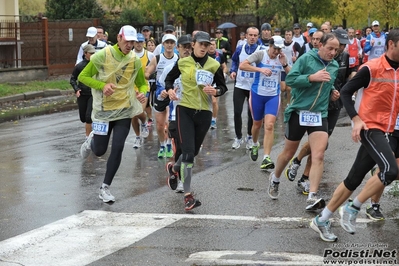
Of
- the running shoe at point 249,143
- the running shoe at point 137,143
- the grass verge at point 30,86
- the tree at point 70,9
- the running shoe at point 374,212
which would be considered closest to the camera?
the running shoe at point 374,212

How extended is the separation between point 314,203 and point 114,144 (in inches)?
96.4

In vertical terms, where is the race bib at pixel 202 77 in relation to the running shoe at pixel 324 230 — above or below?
above

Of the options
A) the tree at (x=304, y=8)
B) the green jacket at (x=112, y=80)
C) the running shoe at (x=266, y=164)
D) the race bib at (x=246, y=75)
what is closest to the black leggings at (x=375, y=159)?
the green jacket at (x=112, y=80)

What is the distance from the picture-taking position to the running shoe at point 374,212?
26.7ft

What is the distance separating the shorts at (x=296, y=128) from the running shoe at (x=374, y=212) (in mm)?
1028

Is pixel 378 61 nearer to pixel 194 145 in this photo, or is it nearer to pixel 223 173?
pixel 194 145

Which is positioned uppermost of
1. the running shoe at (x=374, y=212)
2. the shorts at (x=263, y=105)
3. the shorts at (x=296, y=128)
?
the shorts at (x=296, y=128)

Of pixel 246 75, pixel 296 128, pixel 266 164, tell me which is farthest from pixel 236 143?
pixel 296 128

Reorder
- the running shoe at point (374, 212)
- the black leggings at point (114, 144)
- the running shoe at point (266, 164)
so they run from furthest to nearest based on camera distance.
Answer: the running shoe at point (266, 164) < the black leggings at point (114, 144) < the running shoe at point (374, 212)

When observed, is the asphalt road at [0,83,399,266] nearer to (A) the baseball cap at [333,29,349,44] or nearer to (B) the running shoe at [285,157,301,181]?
(B) the running shoe at [285,157,301,181]

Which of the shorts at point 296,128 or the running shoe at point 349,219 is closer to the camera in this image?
the running shoe at point 349,219

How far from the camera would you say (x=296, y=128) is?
8836mm

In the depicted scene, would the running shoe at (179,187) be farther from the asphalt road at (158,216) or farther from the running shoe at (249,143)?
the running shoe at (249,143)

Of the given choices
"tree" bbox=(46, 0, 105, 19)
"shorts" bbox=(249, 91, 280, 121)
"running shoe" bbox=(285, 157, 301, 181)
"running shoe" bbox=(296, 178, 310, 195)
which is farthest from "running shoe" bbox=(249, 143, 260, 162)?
"tree" bbox=(46, 0, 105, 19)
